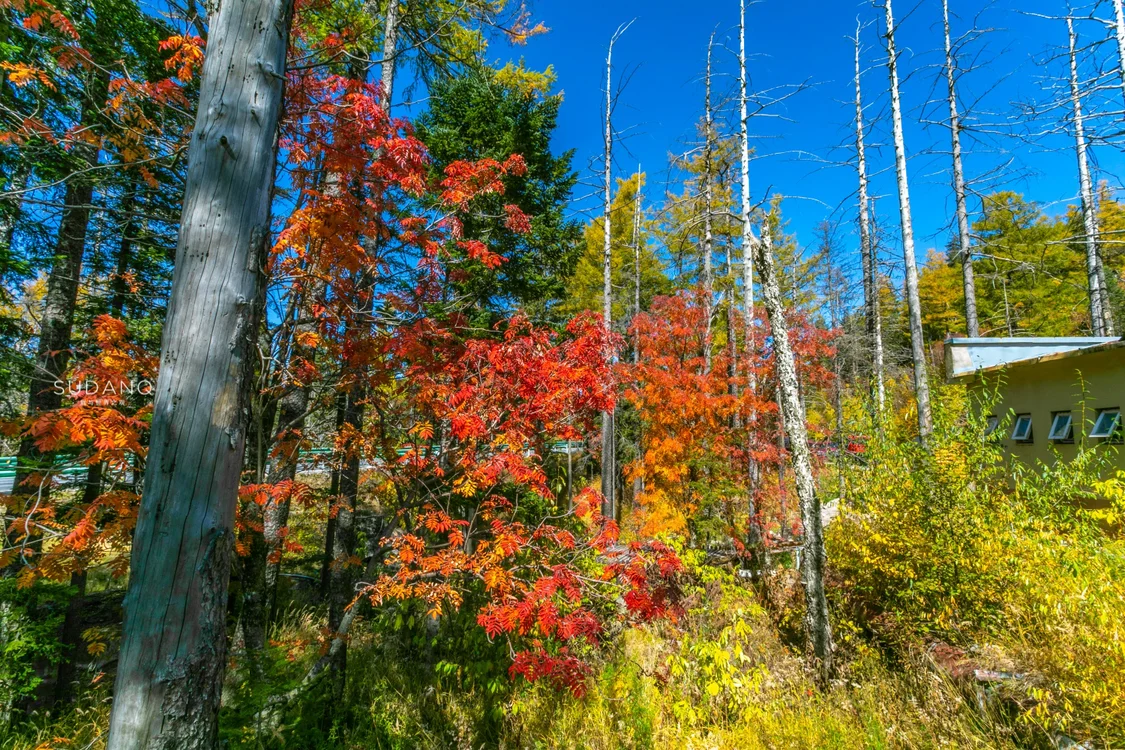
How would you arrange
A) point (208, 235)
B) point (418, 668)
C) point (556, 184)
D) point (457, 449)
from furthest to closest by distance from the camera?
point (556, 184), point (418, 668), point (457, 449), point (208, 235)

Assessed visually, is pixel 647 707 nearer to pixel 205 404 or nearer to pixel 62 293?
pixel 205 404

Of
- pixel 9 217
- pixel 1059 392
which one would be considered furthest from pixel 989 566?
pixel 9 217

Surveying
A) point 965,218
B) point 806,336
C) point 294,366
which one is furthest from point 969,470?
point 965,218

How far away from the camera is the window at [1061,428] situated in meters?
9.05

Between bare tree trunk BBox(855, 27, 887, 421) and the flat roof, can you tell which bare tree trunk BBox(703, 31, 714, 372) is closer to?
bare tree trunk BBox(855, 27, 887, 421)

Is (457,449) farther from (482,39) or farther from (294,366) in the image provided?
(482,39)

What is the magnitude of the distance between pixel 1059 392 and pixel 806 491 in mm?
8865

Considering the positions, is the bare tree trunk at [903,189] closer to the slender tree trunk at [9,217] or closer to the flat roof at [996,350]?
the flat roof at [996,350]

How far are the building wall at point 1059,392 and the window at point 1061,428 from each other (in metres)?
0.09

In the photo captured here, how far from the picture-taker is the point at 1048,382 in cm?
966

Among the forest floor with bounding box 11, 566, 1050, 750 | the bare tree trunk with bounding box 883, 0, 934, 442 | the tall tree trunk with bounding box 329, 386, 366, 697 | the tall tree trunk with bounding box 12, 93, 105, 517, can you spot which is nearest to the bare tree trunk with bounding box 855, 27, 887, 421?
the bare tree trunk with bounding box 883, 0, 934, 442

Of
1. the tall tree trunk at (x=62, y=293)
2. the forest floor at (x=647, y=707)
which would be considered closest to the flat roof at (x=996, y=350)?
the forest floor at (x=647, y=707)

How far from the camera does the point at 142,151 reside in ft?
15.0

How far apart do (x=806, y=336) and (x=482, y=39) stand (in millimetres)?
9204
